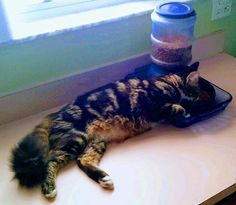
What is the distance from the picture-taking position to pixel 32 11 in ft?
3.45

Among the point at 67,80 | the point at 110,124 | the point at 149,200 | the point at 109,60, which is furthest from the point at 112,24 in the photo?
the point at 149,200

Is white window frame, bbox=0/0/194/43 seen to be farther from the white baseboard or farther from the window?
the white baseboard

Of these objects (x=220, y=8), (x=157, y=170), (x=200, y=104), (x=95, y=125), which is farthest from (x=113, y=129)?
(x=220, y=8)

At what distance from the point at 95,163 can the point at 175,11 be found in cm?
53

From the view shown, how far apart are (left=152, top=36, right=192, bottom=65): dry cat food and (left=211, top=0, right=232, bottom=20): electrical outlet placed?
0.86 feet

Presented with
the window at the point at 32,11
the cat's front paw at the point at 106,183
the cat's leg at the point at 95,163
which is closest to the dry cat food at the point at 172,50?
the window at the point at 32,11

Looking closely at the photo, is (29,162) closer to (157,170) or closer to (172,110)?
(157,170)

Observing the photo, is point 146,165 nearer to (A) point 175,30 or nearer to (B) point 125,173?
(B) point 125,173

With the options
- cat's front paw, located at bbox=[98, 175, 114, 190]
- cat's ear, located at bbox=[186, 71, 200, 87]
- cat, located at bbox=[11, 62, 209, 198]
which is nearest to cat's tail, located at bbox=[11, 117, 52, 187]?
cat, located at bbox=[11, 62, 209, 198]

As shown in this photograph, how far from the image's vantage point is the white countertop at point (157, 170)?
74 centimetres

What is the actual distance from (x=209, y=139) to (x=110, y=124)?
0.91 feet

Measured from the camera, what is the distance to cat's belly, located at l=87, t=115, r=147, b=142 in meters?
0.89

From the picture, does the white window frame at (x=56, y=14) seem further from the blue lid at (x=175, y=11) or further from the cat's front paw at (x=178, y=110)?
the cat's front paw at (x=178, y=110)

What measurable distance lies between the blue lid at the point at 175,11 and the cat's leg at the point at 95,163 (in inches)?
17.3
